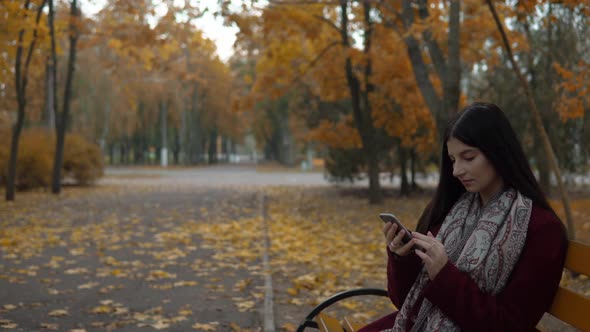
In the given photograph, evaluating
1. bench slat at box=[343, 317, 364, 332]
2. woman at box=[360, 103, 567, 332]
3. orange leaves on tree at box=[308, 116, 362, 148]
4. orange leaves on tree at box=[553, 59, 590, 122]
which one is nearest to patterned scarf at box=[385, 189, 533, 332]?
woman at box=[360, 103, 567, 332]

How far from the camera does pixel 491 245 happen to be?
81.6 inches

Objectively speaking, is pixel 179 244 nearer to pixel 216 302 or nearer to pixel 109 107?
pixel 216 302

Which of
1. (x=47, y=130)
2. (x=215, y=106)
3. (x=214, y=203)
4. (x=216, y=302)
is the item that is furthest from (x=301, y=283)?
(x=215, y=106)

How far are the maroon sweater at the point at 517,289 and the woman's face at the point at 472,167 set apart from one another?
0.59 ft

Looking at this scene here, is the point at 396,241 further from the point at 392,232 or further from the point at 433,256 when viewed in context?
the point at 433,256

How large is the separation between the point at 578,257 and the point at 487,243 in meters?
0.32

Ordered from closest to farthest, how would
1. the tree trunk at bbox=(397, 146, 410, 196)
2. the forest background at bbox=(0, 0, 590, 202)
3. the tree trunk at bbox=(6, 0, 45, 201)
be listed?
1. the forest background at bbox=(0, 0, 590, 202)
2. the tree trunk at bbox=(6, 0, 45, 201)
3. the tree trunk at bbox=(397, 146, 410, 196)

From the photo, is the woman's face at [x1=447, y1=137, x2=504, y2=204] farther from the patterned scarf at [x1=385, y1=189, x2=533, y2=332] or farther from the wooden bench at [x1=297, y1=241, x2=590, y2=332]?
the wooden bench at [x1=297, y1=241, x2=590, y2=332]

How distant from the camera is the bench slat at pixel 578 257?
6.76 feet

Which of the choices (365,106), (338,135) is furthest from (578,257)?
(338,135)

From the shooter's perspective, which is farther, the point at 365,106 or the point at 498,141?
the point at 365,106

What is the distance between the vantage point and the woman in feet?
6.63

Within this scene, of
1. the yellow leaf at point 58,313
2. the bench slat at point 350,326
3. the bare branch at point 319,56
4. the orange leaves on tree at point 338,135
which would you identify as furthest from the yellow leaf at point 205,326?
the orange leaves on tree at point 338,135

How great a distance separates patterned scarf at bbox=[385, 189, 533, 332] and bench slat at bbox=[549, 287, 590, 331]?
284 mm
